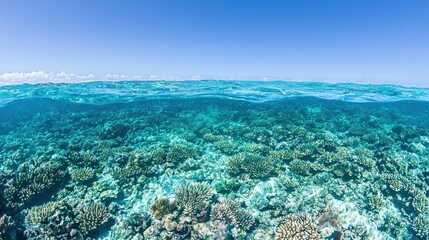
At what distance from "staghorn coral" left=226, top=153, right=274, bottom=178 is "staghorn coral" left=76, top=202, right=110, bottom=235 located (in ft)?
15.6

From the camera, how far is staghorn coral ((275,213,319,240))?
5492mm

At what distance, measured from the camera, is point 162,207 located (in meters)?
6.32

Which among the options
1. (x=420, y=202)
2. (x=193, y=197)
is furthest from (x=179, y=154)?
(x=420, y=202)

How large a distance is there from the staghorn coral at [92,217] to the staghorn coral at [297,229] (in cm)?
505

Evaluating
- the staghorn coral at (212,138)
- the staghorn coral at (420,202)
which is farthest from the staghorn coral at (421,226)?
the staghorn coral at (212,138)

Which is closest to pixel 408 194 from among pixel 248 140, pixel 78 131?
pixel 248 140

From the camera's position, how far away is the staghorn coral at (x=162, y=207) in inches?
246

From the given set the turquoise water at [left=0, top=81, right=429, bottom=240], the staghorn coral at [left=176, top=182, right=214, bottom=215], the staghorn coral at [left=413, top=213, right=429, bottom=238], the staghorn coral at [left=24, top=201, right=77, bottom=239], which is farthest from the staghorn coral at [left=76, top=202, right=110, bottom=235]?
the staghorn coral at [left=413, top=213, right=429, bottom=238]

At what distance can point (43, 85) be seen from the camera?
25.8 meters

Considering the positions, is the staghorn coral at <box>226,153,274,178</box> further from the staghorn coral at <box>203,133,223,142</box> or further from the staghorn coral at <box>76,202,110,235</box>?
the staghorn coral at <box>76,202,110,235</box>

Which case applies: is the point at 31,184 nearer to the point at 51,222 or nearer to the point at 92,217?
the point at 51,222

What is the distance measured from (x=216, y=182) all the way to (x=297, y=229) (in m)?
3.26

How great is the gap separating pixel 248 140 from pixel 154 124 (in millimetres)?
7561

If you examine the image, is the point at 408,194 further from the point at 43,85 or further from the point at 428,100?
A: the point at 43,85
